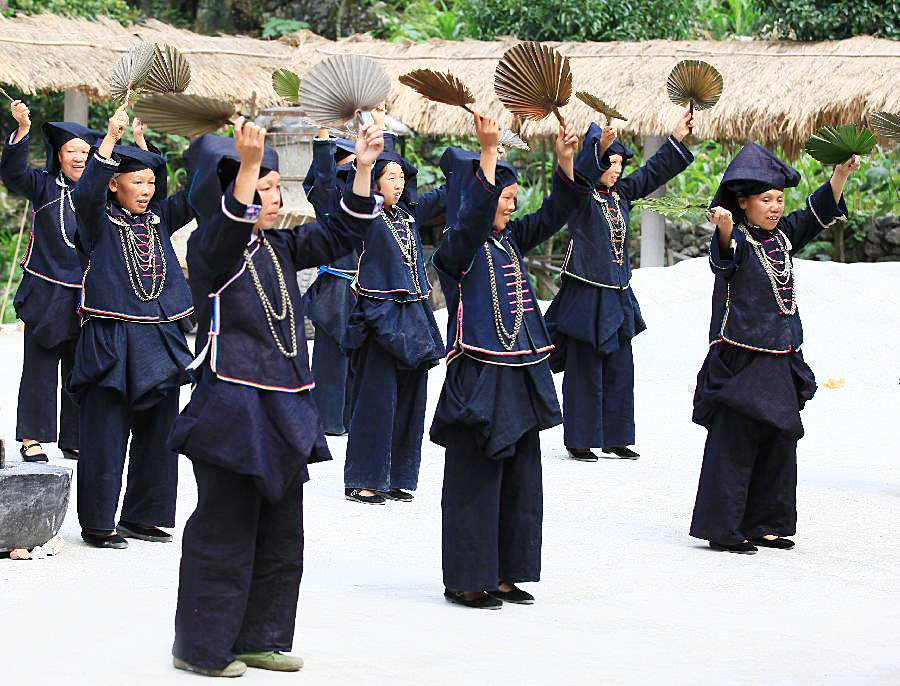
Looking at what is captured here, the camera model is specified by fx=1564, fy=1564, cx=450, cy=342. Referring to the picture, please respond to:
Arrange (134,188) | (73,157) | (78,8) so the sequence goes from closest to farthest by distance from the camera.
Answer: (134,188), (73,157), (78,8)

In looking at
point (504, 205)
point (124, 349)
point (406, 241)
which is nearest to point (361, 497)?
point (406, 241)

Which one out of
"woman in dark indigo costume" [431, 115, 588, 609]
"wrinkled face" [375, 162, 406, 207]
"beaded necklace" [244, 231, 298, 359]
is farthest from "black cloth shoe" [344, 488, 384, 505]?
"beaded necklace" [244, 231, 298, 359]

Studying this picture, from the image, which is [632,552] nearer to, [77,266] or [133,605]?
[133,605]

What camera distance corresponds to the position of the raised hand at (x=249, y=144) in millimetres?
4367

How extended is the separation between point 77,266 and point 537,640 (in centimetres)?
414

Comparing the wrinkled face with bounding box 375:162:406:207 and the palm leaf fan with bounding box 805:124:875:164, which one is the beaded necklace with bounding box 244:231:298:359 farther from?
the palm leaf fan with bounding box 805:124:875:164

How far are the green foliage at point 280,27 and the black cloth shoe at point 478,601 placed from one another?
53.7ft

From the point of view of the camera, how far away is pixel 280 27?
69.4ft

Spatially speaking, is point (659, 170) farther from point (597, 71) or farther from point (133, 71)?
point (597, 71)

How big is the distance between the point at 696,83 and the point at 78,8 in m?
13.2

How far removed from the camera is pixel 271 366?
461cm

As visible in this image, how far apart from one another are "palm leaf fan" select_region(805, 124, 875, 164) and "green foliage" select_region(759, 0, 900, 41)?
830 cm

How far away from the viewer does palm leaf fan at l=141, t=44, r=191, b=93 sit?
18.5 ft

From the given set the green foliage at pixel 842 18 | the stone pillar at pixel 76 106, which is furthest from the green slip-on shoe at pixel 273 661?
the stone pillar at pixel 76 106
